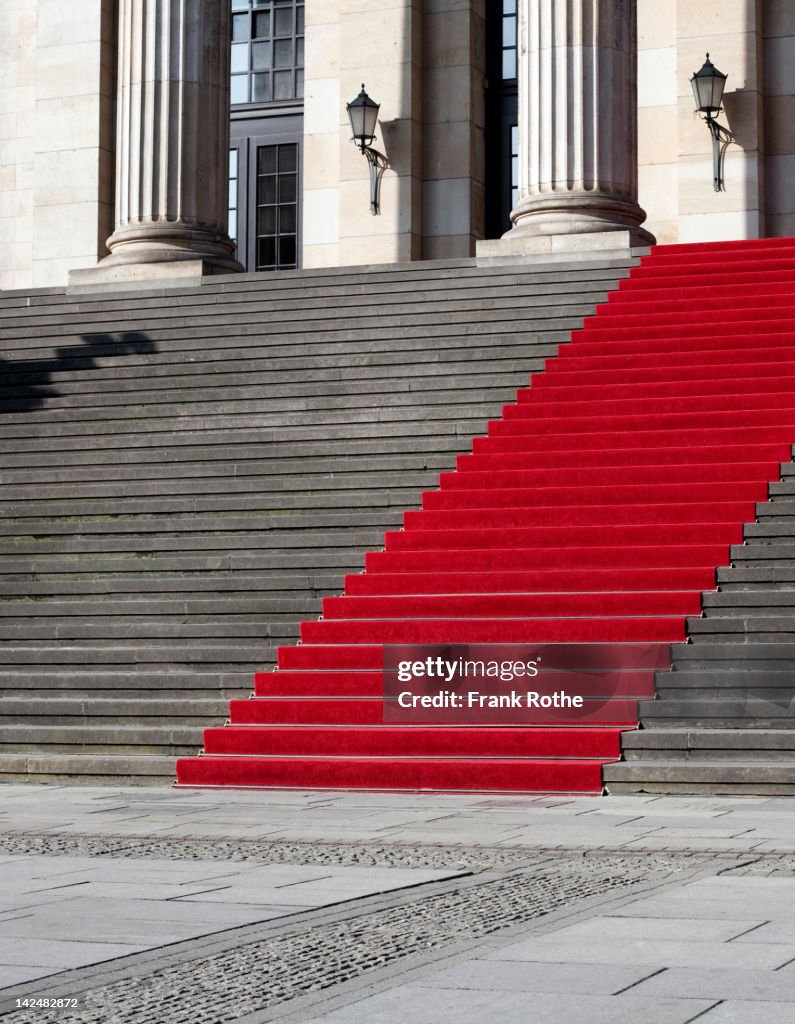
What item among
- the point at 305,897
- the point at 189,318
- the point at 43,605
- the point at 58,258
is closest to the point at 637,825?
the point at 305,897

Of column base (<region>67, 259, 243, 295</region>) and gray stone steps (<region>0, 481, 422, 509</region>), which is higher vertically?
column base (<region>67, 259, 243, 295</region>)

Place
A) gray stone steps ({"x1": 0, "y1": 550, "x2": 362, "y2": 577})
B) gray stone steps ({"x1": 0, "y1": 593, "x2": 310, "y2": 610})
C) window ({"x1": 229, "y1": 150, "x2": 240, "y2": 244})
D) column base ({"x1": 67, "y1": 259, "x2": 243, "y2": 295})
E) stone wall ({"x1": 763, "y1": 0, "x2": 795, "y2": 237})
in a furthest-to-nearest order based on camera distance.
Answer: window ({"x1": 229, "y1": 150, "x2": 240, "y2": 244}) → stone wall ({"x1": 763, "y1": 0, "x2": 795, "y2": 237}) → column base ({"x1": 67, "y1": 259, "x2": 243, "y2": 295}) → gray stone steps ({"x1": 0, "y1": 550, "x2": 362, "y2": 577}) → gray stone steps ({"x1": 0, "y1": 593, "x2": 310, "y2": 610})

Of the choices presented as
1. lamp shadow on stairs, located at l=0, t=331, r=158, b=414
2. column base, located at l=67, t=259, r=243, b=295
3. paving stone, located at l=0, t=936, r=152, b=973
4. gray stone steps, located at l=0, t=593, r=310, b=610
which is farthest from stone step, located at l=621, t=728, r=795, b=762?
column base, located at l=67, t=259, r=243, b=295

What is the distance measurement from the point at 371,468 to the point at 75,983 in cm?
1079

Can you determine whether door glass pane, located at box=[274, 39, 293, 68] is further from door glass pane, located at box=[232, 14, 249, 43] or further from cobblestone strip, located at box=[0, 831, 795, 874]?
cobblestone strip, located at box=[0, 831, 795, 874]

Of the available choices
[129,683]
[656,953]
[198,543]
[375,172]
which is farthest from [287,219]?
[656,953]

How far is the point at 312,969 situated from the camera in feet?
18.8

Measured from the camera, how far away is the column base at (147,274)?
21953mm

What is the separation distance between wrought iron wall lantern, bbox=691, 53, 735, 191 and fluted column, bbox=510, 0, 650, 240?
2736 mm

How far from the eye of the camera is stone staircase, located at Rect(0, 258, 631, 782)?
44.4 feet

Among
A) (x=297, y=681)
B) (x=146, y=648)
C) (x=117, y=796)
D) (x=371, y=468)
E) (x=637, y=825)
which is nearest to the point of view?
(x=637, y=825)

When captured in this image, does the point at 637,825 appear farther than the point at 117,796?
No

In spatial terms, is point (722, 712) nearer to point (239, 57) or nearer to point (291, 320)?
point (291, 320)

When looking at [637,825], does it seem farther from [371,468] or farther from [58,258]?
[58,258]
